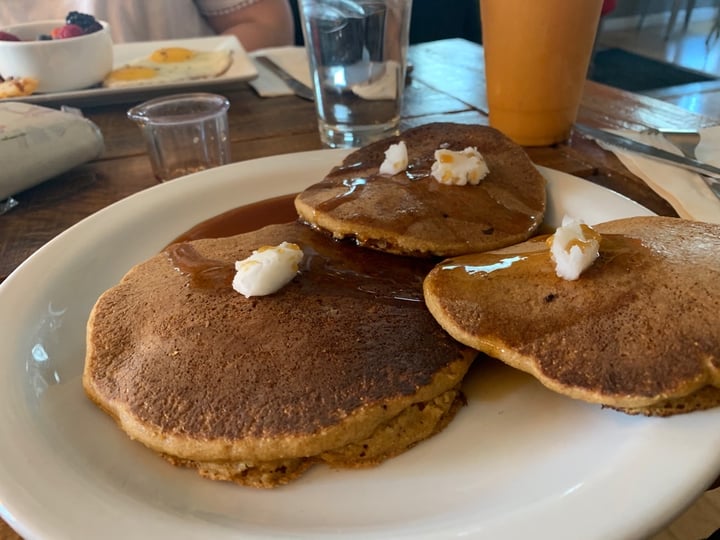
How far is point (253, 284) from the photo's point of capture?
0.81 meters

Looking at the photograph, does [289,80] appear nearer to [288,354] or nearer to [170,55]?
[170,55]

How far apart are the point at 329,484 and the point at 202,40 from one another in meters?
2.08

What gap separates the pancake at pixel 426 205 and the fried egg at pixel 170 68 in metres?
0.97

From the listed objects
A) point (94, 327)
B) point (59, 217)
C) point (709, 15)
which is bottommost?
point (709, 15)

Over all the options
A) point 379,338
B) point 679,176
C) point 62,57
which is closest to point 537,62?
point 679,176

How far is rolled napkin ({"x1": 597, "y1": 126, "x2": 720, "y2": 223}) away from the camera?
1.09 meters

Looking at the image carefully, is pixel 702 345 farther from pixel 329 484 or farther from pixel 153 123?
pixel 153 123

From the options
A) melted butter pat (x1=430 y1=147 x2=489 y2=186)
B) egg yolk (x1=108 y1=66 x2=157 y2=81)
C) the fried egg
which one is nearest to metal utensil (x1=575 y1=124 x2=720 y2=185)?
melted butter pat (x1=430 y1=147 x2=489 y2=186)

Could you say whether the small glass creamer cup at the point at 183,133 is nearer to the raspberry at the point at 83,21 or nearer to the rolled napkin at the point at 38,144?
the rolled napkin at the point at 38,144

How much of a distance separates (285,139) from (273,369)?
108 cm

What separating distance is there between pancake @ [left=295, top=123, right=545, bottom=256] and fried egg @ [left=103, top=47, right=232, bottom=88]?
0.97 metres

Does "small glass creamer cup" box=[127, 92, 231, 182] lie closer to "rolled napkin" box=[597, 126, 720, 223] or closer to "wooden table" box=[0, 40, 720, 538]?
"wooden table" box=[0, 40, 720, 538]

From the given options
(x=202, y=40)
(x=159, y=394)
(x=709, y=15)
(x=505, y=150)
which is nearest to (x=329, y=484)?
(x=159, y=394)

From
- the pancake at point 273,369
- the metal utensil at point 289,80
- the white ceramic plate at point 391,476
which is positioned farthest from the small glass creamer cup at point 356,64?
the white ceramic plate at point 391,476
